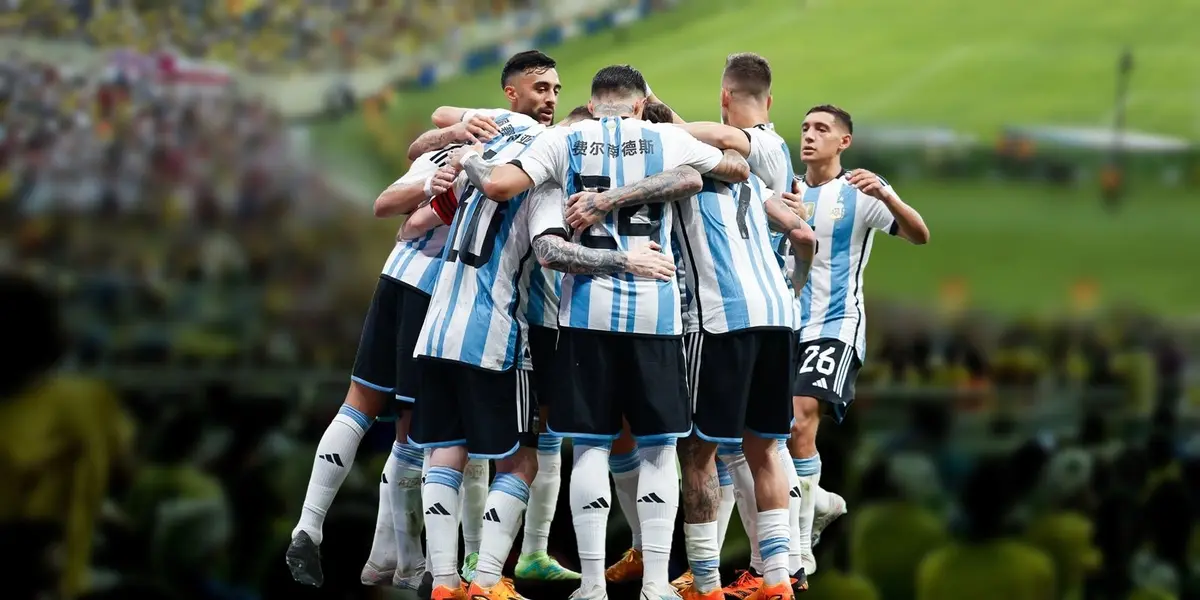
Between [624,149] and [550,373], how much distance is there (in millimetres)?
1036

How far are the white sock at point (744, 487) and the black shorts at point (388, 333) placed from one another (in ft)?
4.85

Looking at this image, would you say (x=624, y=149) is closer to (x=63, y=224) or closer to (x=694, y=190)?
(x=694, y=190)

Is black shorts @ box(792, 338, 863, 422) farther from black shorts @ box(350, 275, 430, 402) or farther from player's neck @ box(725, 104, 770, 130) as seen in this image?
black shorts @ box(350, 275, 430, 402)

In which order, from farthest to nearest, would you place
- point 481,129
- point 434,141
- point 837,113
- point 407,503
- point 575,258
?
point 837,113
point 407,503
point 434,141
point 481,129
point 575,258

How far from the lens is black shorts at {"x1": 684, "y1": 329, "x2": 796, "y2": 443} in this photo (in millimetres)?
5887

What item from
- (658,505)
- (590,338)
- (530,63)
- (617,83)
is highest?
(530,63)

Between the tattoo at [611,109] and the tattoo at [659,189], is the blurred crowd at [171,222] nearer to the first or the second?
the tattoo at [611,109]

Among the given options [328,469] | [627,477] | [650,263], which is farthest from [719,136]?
[328,469]

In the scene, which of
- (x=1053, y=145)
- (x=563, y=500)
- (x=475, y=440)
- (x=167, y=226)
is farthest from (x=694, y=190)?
(x=1053, y=145)

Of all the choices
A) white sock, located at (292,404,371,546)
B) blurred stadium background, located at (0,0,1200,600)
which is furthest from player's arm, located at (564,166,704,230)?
blurred stadium background, located at (0,0,1200,600)

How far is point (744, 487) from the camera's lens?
651 cm

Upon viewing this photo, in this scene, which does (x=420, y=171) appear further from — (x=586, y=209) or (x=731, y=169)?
(x=731, y=169)

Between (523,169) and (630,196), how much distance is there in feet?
1.45

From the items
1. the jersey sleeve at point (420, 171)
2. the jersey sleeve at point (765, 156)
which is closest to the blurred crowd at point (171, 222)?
the jersey sleeve at point (420, 171)
